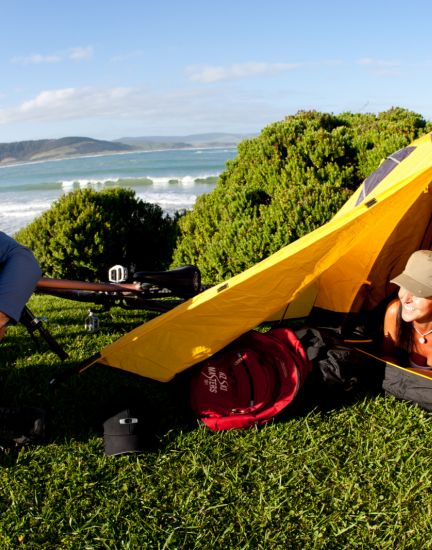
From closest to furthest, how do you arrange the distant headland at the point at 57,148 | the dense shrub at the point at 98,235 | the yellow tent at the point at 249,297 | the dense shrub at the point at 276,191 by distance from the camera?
the yellow tent at the point at 249,297 → the dense shrub at the point at 276,191 → the dense shrub at the point at 98,235 → the distant headland at the point at 57,148

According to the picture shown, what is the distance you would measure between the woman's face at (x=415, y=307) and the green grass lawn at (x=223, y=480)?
591 mm

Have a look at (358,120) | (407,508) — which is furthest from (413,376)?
(358,120)

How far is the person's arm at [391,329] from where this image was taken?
3.62 m

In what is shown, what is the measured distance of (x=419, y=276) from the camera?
325 cm

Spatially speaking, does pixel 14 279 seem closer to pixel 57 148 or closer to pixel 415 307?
pixel 415 307

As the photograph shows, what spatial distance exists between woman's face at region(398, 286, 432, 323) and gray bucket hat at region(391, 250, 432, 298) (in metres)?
0.06

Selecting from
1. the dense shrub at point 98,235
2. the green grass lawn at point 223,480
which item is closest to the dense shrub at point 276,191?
A: the dense shrub at point 98,235

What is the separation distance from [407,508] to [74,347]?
9.89 feet

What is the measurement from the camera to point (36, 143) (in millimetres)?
82688

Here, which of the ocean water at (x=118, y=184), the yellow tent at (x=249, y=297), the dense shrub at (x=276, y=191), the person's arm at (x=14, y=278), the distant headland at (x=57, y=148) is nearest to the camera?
the person's arm at (x=14, y=278)

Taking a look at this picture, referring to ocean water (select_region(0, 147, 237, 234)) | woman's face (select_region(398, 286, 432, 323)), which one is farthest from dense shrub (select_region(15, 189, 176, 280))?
ocean water (select_region(0, 147, 237, 234))

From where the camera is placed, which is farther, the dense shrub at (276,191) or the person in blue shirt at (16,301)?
the dense shrub at (276,191)

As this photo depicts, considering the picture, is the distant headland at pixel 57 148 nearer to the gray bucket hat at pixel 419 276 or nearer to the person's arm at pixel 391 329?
the person's arm at pixel 391 329

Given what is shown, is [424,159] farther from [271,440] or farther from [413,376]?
[271,440]
